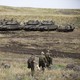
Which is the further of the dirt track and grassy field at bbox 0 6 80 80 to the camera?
the dirt track

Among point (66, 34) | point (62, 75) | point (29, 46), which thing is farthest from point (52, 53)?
point (62, 75)

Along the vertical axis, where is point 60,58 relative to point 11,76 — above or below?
below

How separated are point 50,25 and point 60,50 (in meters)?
17.9

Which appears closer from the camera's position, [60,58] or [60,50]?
[60,58]

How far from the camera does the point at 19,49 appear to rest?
4559cm

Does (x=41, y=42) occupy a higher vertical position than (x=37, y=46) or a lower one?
higher

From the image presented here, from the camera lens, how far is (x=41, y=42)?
164 feet

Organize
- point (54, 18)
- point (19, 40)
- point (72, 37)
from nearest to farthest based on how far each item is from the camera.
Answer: point (19, 40) < point (72, 37) < point (54, 18)

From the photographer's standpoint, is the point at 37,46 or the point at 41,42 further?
the point at 41,42

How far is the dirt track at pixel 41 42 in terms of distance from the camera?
145 feet

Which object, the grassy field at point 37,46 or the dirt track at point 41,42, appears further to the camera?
the dirt track at point 41,42

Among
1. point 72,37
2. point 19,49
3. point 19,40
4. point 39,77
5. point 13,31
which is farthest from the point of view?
point 13,31

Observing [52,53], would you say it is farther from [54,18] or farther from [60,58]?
[54,18]

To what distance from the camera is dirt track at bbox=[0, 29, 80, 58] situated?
44.2 metres
